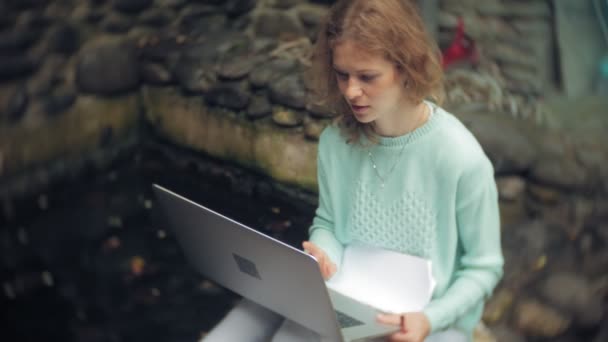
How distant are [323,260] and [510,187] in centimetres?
142

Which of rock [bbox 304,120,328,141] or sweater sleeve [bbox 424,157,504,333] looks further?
rock [bbox 304,120,328,141]

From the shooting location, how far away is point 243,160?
10.2ft

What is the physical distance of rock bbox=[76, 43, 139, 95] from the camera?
3.30m

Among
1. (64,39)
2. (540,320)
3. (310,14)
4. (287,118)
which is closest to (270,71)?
(287,118)

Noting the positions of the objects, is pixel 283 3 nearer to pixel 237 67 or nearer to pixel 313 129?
pixel 237 67

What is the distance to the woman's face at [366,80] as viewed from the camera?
1.31m

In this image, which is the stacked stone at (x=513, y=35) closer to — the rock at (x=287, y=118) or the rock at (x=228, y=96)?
the rock at (x=287, y=118)

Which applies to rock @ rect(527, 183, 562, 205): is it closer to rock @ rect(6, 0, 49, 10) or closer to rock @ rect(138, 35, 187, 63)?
rock @ rect(138, 35, 187, 63)

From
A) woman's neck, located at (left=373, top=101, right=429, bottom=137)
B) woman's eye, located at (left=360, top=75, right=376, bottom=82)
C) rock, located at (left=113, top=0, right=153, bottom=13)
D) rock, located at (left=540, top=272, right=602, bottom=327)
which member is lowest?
rock, located at (left=540, top=272, right=602, bottom=327)

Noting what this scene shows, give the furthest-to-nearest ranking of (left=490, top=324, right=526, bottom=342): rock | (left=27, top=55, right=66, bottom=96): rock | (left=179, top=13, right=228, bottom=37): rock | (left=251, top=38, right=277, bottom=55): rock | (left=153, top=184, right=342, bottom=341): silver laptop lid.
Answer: (left=179, top=13, right=228, bottom=37): rock
(left=251, top=38, right=277, bottom=55): rock
(left=27, top=55, right=66, bottom=96): rock
(left=490, top=324, right=526, bottom=342): rock
(left=153, top=184, right=342, bottom=341): silver laptop lid

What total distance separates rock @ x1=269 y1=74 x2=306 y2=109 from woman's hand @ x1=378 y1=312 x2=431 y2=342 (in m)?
1.69

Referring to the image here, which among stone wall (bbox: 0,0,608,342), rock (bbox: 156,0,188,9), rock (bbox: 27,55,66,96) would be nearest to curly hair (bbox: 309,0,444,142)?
stone wall (bbox: 0,0,608,342)

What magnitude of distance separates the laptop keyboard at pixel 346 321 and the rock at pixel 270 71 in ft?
5.91

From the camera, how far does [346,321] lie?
4.52ft
